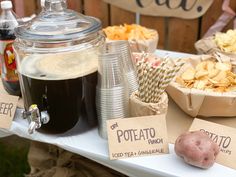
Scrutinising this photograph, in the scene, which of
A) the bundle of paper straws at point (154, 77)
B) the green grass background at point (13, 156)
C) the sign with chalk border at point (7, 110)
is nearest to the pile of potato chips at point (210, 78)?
the bundle of paper straws at point (154, 77)

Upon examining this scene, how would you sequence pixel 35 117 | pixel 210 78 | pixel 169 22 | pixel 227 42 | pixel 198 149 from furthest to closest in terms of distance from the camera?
pixel 169 22 < pixel 227 42 < pixel 210 78 < pixel 35 117 < pixel 198 149

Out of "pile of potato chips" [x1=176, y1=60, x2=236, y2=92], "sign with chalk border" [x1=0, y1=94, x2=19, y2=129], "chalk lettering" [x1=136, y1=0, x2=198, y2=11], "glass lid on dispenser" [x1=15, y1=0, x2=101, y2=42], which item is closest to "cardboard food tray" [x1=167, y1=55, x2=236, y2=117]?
"pile of potato chips" [x1=176, y1=60, x2=236, y2=92]

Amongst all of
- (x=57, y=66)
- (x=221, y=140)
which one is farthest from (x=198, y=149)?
(x=57, y=66)

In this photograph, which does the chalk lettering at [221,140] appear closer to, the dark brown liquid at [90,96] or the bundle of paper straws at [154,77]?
the bundle of paper straws at [154,77]

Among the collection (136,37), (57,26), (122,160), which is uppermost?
(57,26)

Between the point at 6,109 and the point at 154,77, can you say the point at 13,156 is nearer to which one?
the point at 6,109

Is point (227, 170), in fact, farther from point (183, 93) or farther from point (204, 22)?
point (204, 22)

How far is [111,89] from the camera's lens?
27.2 inches

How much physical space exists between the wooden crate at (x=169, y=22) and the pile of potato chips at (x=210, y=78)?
32.4 inches

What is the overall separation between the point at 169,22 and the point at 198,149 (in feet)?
3.96

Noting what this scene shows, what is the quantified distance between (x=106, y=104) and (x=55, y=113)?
0.11m

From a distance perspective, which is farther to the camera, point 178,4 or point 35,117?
point 178,4

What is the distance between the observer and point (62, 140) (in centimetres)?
75

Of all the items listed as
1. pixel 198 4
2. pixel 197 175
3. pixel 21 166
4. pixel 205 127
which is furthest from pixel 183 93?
pixel 21 166
